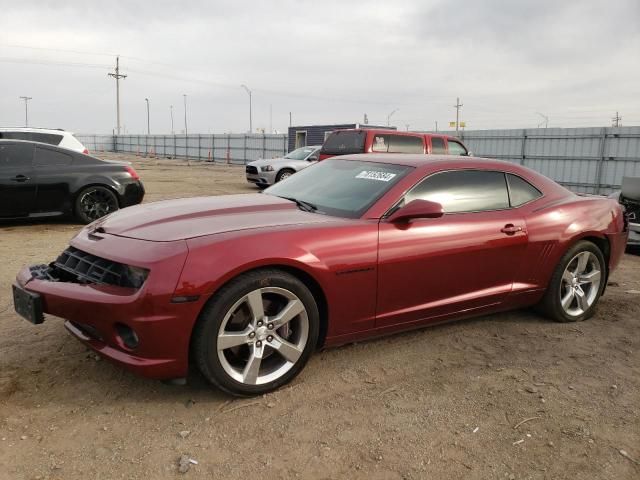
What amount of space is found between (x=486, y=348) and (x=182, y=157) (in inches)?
1734

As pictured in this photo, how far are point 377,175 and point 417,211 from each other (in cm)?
62

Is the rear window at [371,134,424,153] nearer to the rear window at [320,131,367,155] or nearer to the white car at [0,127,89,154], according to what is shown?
the rear window at [320,131,367,155]

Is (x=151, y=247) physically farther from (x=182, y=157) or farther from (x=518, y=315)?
(x=182, y=157)

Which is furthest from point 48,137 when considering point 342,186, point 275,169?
Result: point 342,186

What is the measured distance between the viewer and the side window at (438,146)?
11.5 meters

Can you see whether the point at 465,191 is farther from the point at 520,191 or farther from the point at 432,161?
the point at 520,191

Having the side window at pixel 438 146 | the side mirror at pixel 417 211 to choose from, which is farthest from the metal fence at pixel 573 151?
the side mirror at pixel 417 211

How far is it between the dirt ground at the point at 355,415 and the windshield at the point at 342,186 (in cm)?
101

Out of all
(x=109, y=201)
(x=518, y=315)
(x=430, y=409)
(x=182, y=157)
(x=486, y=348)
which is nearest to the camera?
(x=430, y=409)

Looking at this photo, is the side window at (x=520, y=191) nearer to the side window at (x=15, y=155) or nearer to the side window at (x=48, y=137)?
the side window at (x=15, y=155)

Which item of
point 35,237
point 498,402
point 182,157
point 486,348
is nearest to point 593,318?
point 486,348

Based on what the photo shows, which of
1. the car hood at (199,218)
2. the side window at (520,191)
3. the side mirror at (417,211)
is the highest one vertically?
the side window at (520,191)

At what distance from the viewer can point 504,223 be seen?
13.0 feet

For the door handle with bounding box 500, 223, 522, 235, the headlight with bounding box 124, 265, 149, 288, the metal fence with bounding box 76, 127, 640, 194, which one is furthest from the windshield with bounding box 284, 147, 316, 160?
the headlight with bounding box 124, 265, 149, 288
